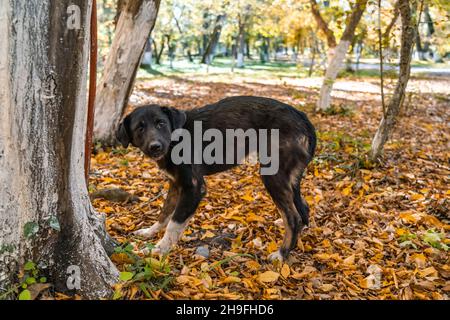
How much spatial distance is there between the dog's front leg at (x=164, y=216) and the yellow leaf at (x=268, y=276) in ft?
4.61

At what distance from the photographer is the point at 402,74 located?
6496mm

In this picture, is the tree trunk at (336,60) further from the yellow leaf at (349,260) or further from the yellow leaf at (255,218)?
the yellow leaf at (349,260)

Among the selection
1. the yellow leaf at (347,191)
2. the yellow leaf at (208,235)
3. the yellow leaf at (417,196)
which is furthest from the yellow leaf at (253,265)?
the yellow leaf at (417,196)

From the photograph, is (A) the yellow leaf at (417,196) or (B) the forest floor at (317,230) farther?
(A) the yellow leaf at (417,196)

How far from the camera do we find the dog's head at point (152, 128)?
4246 mm

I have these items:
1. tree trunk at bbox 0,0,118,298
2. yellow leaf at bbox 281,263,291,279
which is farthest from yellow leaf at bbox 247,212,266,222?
tree trunk at bbox 0,0,118,298

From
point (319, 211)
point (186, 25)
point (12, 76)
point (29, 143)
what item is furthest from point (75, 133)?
point (186, 25)

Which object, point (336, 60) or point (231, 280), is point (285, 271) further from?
point (336, 60)

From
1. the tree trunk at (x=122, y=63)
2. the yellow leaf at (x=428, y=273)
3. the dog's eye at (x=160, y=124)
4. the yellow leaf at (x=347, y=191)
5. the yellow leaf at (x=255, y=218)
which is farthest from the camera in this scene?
the tree trunk at (x=122, y=63)

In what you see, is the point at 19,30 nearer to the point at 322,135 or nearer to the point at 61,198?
the point at 61,198

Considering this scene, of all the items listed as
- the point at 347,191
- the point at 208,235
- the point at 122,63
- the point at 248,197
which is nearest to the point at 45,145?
the point at 208,235

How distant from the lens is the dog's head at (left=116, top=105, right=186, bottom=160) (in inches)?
167

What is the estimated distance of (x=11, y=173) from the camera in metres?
2.82
